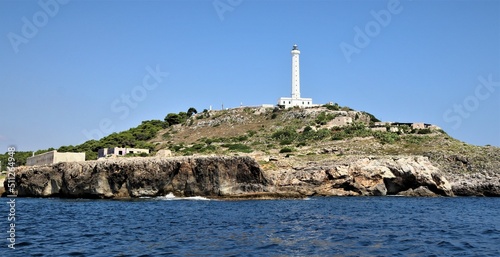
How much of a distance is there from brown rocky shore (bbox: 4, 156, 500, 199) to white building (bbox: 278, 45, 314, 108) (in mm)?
54109

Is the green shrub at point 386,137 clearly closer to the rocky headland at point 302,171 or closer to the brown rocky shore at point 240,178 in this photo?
the rocky headland at point 302,171

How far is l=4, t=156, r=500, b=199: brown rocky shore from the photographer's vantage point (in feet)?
174

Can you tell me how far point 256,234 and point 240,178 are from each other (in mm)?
30049

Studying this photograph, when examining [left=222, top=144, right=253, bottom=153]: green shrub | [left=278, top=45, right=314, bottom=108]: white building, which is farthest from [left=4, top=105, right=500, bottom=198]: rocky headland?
[left=278, top=45, right=314, bottom=108]: white building

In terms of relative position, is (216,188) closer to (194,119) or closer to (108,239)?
(108,239)

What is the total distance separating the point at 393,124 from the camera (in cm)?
9912

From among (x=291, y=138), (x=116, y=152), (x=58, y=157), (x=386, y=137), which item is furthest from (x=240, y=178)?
(x=291, y=138)

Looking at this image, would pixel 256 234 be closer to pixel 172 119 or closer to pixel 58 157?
pixel 58 157

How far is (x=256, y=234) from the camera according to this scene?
2295 centimetres

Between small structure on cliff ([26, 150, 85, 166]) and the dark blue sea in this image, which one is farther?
small structure on cliff ([26, 150, 85, 166])

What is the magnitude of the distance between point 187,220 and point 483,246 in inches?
639

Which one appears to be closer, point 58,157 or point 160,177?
point 160,177

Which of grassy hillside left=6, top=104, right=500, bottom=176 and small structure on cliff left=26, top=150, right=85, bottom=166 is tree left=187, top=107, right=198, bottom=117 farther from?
small structure on cliff left=26, top=150, right=85, bottom=166

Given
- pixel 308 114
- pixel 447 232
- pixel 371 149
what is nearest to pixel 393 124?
pixel 308 114
